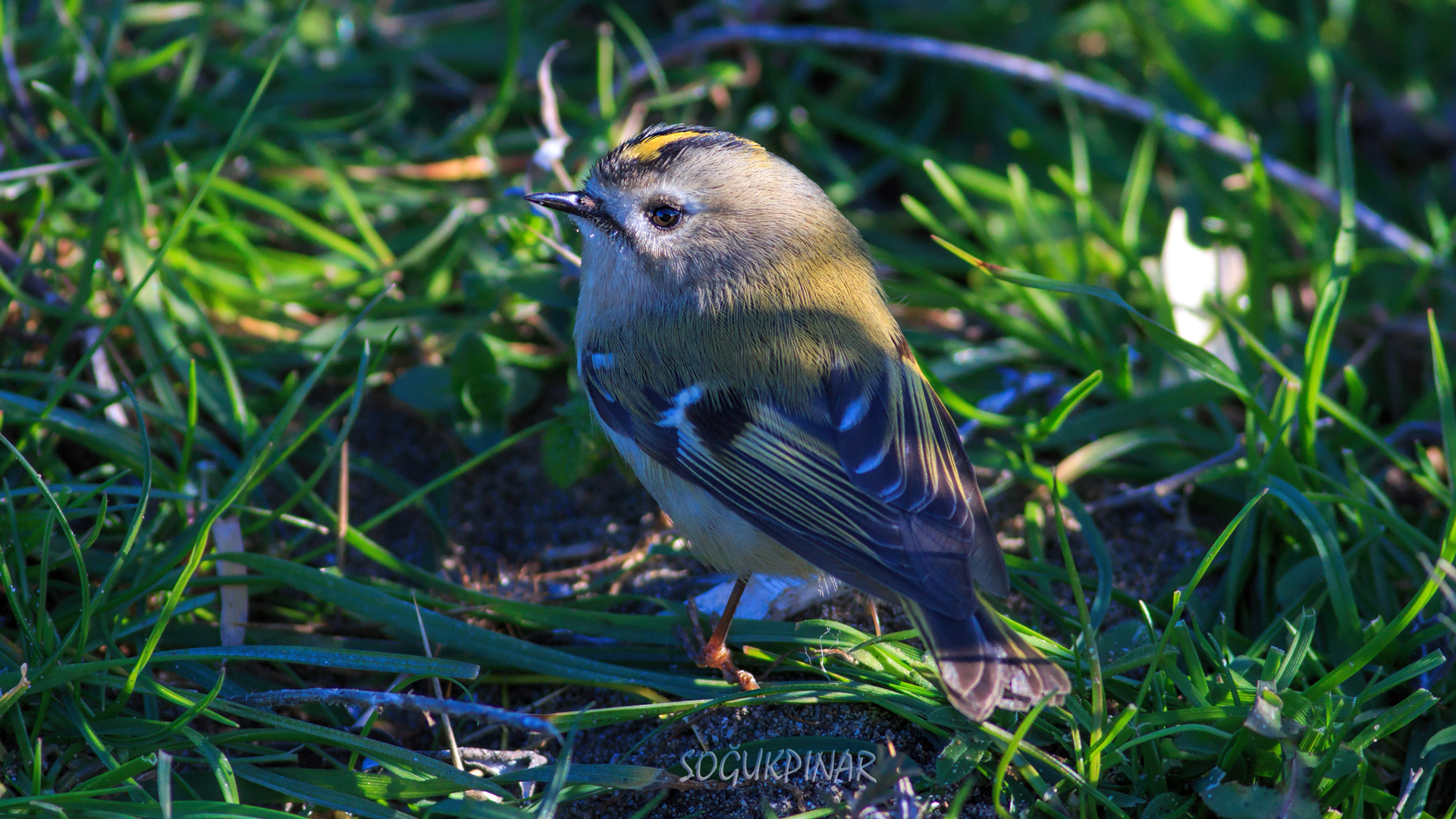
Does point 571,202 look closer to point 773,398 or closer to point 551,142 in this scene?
point 551,142

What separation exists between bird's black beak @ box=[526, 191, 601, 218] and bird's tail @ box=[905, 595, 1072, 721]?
1.09m

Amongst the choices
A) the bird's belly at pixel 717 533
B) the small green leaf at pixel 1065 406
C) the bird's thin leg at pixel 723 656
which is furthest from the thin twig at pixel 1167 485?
the bird's thin leg at pixel 723 656

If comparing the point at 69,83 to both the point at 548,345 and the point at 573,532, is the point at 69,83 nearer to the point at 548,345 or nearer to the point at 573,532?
the point at 548,345

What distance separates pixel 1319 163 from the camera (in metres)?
3.19

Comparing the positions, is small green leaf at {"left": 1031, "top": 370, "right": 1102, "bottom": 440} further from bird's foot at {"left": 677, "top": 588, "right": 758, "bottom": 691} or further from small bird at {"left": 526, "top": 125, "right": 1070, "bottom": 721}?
bird's foot at {"left": 677, "top": 588, "right": 758, "bottom": 691}

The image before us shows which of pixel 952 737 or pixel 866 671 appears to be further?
pixel 866 671

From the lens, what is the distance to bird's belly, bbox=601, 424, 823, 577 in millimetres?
1870

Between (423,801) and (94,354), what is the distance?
123cm

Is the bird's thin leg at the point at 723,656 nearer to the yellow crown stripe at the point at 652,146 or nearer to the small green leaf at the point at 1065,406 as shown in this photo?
the small green leaf at the point at 1065,406

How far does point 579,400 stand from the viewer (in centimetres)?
230

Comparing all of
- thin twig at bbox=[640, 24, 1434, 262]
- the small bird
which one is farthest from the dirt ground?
thin twig at bbox=[640, 24, 1434, 262]

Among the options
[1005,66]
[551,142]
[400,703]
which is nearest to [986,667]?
[400,703]

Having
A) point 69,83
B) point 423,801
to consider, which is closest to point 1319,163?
point 423,801

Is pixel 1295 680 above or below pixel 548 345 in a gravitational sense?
below
